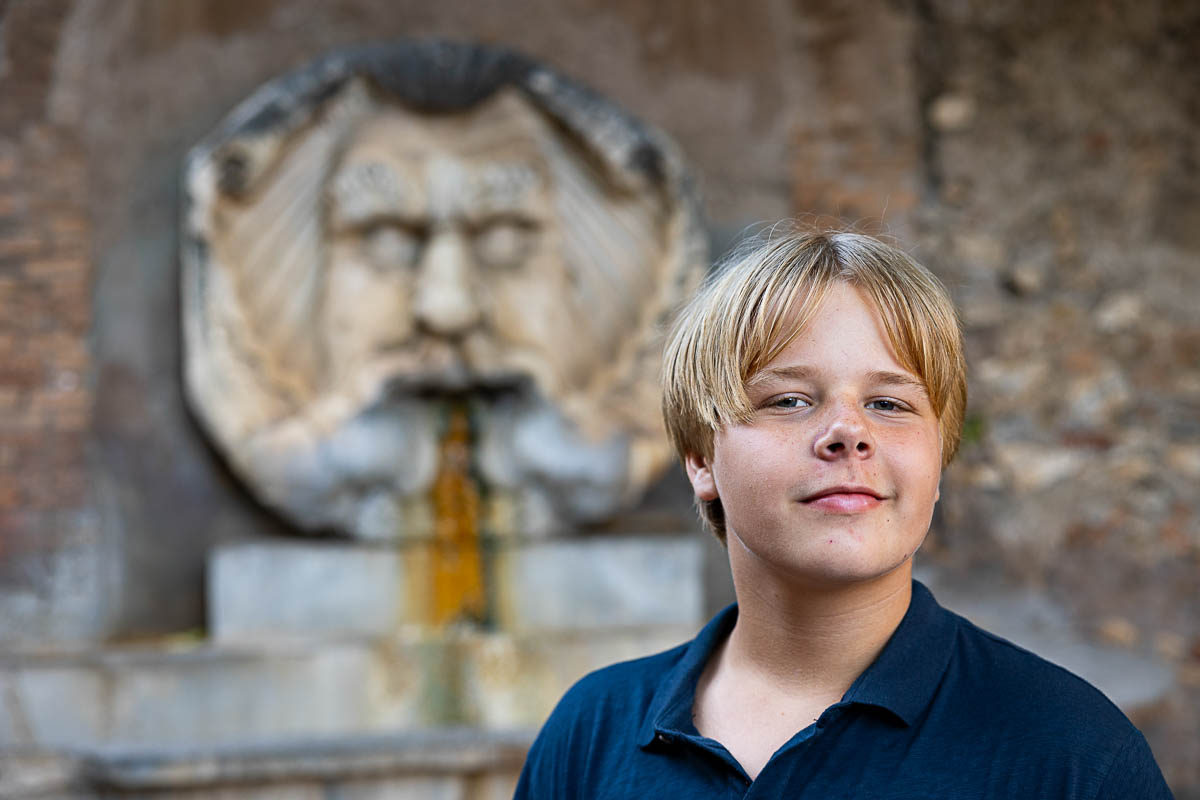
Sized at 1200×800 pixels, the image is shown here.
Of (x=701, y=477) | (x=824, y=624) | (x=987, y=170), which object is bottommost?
(x=824, y=624)

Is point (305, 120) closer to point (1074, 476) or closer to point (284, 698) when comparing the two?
point (284, 698)

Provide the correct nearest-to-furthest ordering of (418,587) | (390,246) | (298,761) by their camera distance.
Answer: (298,761)
(418,587)
(390,246)

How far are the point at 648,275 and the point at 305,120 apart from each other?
3.63 feet

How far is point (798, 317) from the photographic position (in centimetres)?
97

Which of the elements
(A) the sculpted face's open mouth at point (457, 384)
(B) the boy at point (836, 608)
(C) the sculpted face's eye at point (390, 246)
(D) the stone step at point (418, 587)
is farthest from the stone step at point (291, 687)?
(B) the boy at point (836, 608)

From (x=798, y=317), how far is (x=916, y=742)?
31 centimetres

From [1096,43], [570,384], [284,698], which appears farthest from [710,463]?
[1096,43]

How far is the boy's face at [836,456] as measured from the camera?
3.05ft

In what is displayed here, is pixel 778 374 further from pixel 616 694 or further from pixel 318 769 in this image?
pixel 318 769

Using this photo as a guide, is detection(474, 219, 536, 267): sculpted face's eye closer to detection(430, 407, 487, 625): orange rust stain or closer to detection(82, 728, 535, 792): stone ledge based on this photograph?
detection(430, 407, 487, 625): orange rust stain

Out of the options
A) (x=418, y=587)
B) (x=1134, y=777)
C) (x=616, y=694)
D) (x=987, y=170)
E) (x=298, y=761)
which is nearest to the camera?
(x=1134, y=777)

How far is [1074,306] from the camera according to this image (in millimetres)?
4168

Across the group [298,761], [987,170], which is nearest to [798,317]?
[298,761]

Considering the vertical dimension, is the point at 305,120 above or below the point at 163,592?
above
